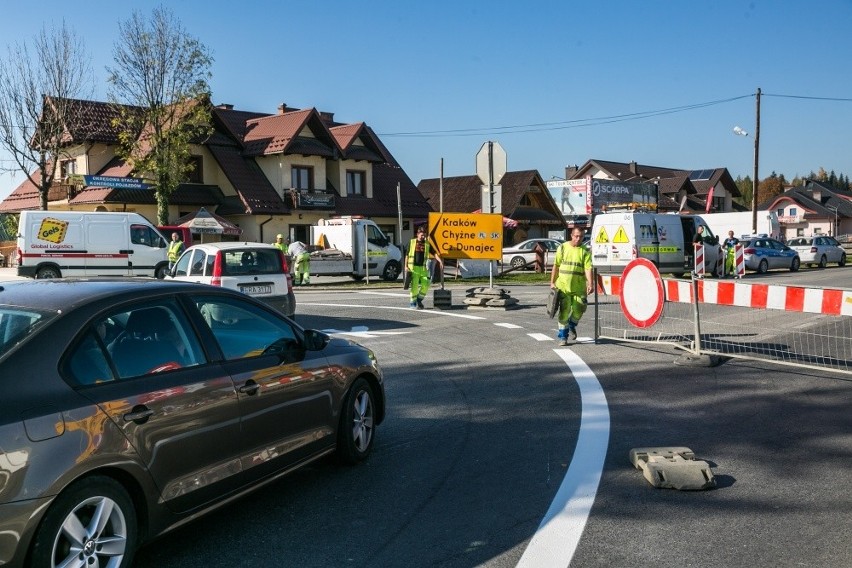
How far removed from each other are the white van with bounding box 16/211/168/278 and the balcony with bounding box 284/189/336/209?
11.6 meters

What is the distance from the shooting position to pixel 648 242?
89.6ft

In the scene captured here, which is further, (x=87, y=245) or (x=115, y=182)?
(x=115, y=182)

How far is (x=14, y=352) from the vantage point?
11.9 feet

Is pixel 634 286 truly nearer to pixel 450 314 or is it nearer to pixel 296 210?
pixel 450 314

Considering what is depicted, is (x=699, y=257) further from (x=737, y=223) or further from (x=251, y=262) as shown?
(x=737, y=223)

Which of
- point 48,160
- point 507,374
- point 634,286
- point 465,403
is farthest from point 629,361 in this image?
point 48,160

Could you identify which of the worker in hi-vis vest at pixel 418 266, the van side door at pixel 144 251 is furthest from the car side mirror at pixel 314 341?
the van side door at pixel 144 251

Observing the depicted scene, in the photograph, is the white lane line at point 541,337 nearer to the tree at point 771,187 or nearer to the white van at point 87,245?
the white van at point 87,245

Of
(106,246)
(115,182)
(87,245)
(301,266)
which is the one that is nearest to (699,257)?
(301,266)

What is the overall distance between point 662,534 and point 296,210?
35783 mm

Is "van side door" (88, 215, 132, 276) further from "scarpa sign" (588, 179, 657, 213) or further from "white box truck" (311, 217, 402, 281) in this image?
"scarpa sign" (588, 179, 657, 213)

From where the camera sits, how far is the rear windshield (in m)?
12.6

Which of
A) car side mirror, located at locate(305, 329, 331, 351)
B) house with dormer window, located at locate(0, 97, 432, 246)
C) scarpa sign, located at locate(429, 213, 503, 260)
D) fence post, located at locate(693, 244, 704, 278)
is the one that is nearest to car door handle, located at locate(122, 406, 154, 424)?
car side mirror, located at locate(305, 329, 331, 351)

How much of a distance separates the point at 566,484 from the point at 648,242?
75.6 feet
